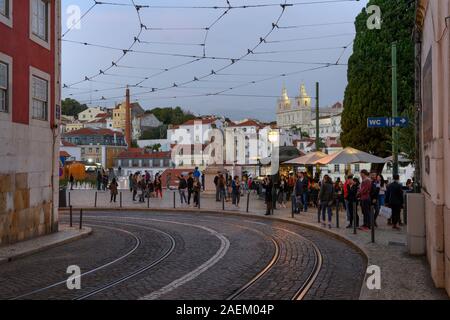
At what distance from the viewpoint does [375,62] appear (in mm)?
36844

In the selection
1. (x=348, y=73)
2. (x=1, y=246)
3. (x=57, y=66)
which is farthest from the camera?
(x=348, y=73)

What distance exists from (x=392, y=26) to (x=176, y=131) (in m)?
78.1

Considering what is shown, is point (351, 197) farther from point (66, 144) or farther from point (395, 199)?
point (66, 144)

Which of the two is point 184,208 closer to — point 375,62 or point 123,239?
point 123,239

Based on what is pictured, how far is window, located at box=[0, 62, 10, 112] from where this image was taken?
14266 millimetres

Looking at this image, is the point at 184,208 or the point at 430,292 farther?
the point at 184,208

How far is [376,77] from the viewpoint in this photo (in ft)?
120

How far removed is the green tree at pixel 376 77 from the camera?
35062mm

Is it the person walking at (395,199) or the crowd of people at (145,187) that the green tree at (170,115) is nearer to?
the crowd of people at (145,187)

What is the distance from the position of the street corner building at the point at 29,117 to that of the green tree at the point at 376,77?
76.4 feet

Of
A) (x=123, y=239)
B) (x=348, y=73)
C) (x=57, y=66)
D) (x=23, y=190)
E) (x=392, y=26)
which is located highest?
(x=392, y=26)

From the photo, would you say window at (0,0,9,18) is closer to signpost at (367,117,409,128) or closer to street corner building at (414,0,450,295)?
street corner building at (414,0,450,295)

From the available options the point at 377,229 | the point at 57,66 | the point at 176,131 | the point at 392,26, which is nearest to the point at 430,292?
the point at 377,229

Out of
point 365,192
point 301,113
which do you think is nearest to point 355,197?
point 365,192
